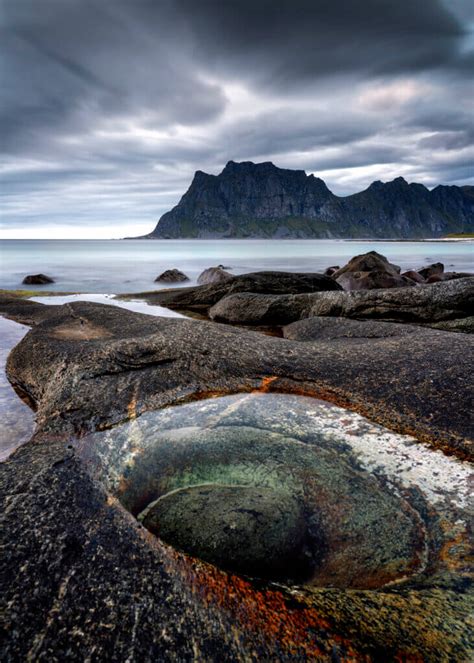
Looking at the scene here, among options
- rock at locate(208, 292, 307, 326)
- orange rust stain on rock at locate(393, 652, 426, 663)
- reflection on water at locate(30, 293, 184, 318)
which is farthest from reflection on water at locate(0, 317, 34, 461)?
rock at locate(208, 292, 307, 326)

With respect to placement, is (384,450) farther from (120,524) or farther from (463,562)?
(120,524)

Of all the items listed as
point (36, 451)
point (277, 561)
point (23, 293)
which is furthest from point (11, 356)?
point (23, 293)

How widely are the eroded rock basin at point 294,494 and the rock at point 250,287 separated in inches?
499

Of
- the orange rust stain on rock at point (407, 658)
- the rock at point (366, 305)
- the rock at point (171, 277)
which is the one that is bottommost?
the rock at point (171, 277)

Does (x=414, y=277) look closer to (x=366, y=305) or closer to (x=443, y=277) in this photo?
(x=443, y=277)

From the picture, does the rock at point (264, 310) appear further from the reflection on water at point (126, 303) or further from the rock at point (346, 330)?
the rock at point (346, 330)

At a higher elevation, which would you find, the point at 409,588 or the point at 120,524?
the point at 120,524

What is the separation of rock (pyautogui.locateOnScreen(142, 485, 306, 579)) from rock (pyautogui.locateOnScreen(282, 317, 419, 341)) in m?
5.66

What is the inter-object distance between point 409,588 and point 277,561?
900 millimetres

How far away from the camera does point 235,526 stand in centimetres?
312

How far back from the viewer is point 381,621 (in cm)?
235

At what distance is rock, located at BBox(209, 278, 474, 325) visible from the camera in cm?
1207

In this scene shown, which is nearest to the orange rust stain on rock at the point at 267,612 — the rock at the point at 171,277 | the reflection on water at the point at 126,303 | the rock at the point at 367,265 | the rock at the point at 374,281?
the reflection on water at the point at 126,303

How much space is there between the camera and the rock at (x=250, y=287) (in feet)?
55.8
